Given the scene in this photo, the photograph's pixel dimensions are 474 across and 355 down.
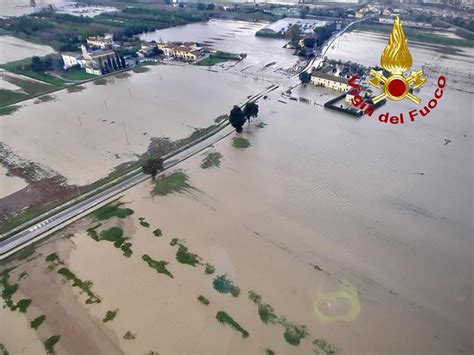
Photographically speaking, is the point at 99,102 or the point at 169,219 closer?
the point at 169,219

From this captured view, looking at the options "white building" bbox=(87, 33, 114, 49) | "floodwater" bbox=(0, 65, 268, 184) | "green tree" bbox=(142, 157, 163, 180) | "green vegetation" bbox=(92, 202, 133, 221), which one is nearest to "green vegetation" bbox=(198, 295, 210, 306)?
"green vegetation" bbox=(92, 202, 133, 221)

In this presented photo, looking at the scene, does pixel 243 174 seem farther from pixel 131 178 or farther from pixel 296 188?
pixel 131 178

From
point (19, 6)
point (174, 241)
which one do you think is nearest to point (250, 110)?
point (174, 241)

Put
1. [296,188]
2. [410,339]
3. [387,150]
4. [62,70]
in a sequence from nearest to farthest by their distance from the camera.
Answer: [410,339] → [296,188] → [387,150] → [62,70]

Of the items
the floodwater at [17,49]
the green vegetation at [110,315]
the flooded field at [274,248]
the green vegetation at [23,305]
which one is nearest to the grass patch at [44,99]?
the flooded field at [274,248]

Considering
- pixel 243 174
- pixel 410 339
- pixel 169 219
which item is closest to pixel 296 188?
pixel 243 174

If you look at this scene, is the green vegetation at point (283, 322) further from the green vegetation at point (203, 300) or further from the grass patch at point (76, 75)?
the grass patch at point (76, 75)
